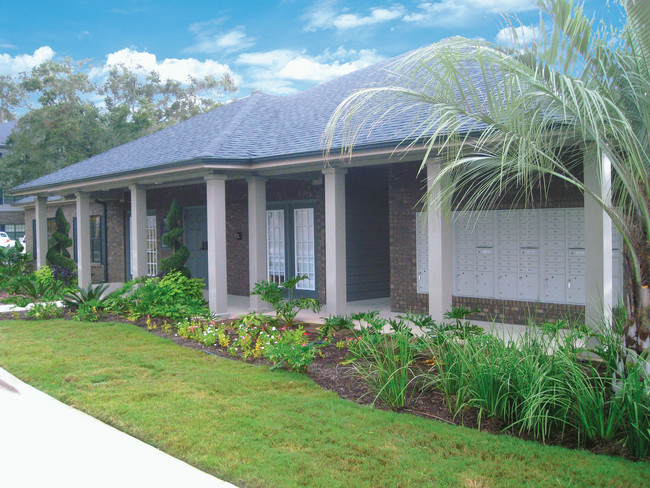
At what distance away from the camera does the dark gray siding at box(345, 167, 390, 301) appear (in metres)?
13.7

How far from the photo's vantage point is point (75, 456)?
522 cm

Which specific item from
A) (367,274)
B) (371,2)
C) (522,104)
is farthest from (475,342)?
(371,2)

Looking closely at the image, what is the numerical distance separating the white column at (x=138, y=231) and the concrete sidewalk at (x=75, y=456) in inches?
305

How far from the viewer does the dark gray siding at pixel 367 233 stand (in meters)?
13.7

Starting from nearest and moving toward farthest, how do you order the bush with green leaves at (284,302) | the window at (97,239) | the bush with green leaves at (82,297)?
the bush with green leaves at (284,302)
the bush with green leaves at (82,297)
the window at (97,239)

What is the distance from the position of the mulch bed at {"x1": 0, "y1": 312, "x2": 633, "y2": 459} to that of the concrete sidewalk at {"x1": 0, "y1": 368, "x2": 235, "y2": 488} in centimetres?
213

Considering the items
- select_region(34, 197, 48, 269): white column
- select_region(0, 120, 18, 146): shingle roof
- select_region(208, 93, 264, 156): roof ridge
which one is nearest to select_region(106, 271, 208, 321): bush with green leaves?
select_region(208, 93, 264, 156): roof ridge

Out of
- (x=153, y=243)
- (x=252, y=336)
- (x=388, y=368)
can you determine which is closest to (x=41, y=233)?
(x=153, y=243)

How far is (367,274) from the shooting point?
14.0 meters

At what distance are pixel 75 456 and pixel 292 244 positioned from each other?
380 inches

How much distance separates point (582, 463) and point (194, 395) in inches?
149

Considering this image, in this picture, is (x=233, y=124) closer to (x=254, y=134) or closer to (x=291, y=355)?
(x=254, y=134)

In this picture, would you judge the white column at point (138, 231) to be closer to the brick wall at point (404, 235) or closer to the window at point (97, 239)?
the brick wall at point (404, 235)

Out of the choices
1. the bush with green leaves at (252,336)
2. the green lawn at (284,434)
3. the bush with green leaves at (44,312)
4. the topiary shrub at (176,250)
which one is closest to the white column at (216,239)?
the bush with green leaves at (252,336)
